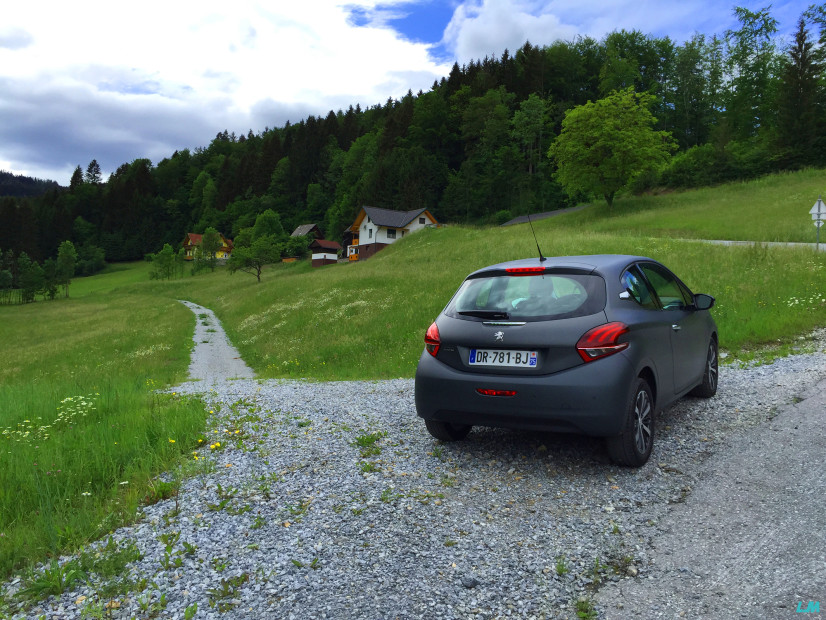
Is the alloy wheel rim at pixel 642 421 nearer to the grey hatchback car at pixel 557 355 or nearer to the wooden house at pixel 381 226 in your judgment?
the grey hatchback car at pixel 557 355

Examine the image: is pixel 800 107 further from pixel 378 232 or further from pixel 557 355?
pixel 557 355

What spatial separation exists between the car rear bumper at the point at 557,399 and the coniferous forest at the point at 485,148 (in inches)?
2371

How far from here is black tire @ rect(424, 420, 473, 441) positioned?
5496 mm

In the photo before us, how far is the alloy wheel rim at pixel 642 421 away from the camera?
4809 millimetres

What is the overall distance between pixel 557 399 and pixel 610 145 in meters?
54.2

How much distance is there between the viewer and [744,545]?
3502mm

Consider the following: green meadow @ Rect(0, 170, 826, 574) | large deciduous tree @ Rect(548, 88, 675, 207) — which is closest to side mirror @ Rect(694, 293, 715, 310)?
green meadow @ Rect(0, 170, 826, 574)

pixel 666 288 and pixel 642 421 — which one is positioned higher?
pixel 666 288

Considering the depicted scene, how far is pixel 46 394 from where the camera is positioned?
8531 mm

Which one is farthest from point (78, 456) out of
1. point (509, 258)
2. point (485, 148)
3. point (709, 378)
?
point (485, 148)

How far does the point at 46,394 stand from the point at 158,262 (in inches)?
3548

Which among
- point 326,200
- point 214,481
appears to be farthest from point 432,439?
point 326,200

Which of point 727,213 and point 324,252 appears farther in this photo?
point 324,252

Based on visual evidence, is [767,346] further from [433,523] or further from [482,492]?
[433,523]
